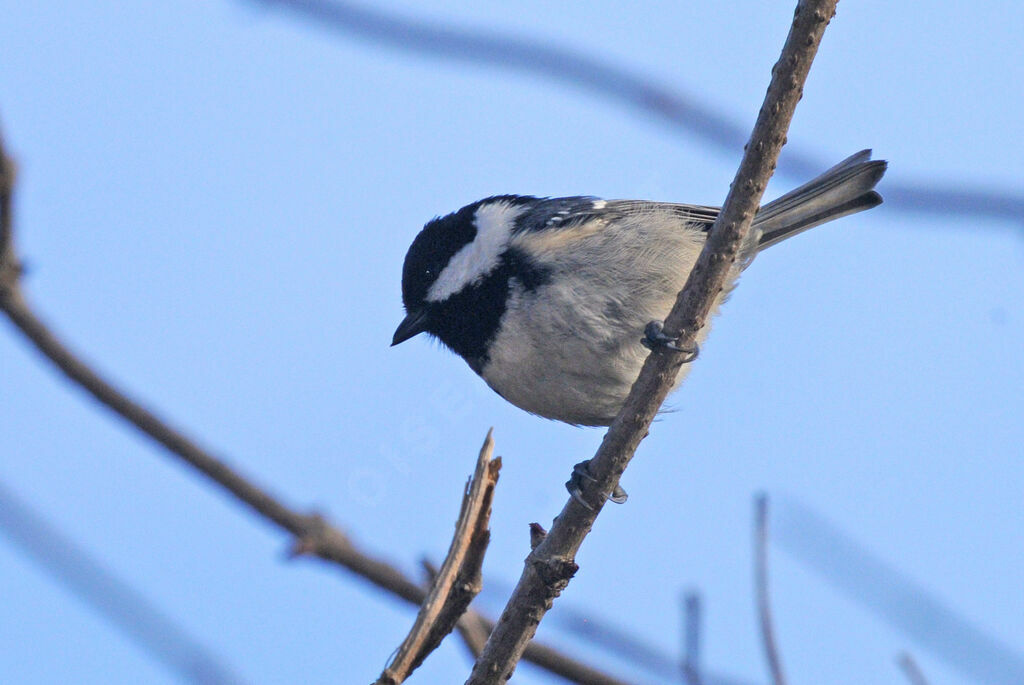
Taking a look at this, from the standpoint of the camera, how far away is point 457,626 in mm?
2668

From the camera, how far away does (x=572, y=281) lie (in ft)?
12.4

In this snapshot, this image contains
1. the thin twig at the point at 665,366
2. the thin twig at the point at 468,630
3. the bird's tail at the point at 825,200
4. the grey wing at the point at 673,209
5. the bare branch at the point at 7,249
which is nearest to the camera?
the bare branch at the point at 7,249

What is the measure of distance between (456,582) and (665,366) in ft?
3.03

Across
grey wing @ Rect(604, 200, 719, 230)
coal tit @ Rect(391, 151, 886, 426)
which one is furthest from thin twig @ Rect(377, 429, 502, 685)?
grey wing @ Rect(604, 200, 719, 230)

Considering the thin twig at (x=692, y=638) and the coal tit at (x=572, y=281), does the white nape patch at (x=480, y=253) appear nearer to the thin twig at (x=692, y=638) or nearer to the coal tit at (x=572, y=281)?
the coal tit at (x=572, y=281)

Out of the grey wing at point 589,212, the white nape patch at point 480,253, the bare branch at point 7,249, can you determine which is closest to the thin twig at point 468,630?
the bare branch at point 7,249

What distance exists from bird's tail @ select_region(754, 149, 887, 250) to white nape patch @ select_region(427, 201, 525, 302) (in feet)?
3.66

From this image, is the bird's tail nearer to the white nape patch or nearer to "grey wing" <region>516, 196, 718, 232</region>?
"grey wing" <region>516, 196, 718, 232</region>

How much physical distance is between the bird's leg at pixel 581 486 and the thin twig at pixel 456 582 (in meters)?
0.32

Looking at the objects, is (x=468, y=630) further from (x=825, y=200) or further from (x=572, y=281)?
(x=825, y=200)

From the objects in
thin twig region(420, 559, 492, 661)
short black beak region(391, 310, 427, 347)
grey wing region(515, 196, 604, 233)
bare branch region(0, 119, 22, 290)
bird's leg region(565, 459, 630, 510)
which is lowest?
thin twig region(420, 559, 492, 661)

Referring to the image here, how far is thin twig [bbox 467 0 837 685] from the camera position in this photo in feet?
8.11

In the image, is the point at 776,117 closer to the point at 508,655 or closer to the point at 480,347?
the point at 508,655

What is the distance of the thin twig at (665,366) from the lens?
2.47 metres
